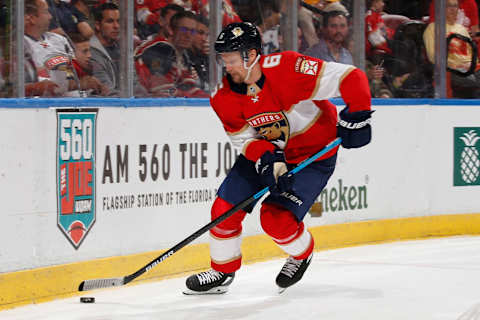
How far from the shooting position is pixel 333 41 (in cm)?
667

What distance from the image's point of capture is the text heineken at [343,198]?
20.7 ft

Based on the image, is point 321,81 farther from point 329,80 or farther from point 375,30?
point 375,30

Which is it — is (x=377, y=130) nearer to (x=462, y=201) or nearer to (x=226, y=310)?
(x=462, y=201)

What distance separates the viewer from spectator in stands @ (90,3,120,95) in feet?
16.7

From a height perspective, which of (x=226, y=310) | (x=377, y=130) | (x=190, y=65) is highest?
(x=190, y=65)

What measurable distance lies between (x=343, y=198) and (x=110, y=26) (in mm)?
2123

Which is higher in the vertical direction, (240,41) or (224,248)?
(240,41)

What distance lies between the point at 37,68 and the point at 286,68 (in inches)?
53.8

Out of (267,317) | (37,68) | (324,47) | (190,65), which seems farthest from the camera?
(324,47)

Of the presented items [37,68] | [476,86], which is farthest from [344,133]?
[476,86]

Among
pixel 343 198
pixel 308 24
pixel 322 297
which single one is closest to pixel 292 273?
pixel 322 297

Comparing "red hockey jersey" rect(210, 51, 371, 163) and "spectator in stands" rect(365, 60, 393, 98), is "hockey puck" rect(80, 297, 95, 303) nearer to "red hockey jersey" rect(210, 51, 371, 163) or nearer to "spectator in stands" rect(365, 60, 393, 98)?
"red hockey jersey" rect(210, 51, 371, 163)

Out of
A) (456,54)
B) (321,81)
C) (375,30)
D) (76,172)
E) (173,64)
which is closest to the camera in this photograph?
(321,81)

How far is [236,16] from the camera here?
598 centimetres
